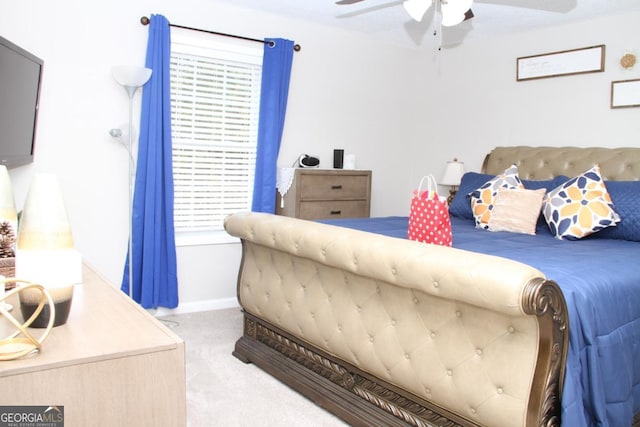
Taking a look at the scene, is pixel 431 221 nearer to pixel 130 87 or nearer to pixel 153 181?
pixel 153 181

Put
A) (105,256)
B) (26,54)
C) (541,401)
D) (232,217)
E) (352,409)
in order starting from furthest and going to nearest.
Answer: (105,256) → (232,217) → (352,409) → (26,54) → (541,401)

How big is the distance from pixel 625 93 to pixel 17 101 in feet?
12.7

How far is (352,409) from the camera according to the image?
240 cm

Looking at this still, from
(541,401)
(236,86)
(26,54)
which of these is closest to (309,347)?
(541,401)

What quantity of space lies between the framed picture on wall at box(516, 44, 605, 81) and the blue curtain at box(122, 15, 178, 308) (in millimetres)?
2901

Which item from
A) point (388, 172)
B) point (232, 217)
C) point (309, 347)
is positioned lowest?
point (309, 347)

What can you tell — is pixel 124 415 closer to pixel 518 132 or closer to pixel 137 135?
pixel 137 135

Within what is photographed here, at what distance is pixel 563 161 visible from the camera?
397 cm

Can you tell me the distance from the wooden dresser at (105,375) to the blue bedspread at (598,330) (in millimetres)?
1309

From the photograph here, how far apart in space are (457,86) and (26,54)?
12.6ft

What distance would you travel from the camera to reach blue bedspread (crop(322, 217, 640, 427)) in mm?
1813

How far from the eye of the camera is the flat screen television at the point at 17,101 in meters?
2.02

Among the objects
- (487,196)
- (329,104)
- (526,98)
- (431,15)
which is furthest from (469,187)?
(329,104)

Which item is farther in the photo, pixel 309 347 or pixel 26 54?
pixel 309 347
